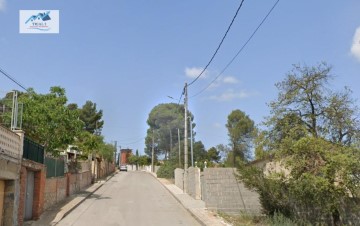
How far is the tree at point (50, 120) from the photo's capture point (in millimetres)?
22797

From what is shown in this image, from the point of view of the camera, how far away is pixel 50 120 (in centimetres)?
2342

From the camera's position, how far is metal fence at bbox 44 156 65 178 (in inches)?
775

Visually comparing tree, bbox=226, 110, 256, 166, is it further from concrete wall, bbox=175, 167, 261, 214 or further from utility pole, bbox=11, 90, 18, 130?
utility pole, bbox=11, 90, 18, 130

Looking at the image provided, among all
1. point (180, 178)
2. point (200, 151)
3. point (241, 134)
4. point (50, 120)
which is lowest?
point (180, 178)

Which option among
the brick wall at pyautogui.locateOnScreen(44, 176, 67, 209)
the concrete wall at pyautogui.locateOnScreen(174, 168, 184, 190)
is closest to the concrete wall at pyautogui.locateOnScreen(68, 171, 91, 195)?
the brick wall at pyautogui.locateOnScreen(44, 176, 67, 209)

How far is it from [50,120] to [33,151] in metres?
7.07

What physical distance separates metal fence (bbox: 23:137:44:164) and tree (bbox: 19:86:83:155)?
502cm

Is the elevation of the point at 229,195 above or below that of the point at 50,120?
below

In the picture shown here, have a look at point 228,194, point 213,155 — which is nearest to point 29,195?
point 228,194

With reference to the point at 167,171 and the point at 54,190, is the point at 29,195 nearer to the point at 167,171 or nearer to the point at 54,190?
the point at 54,190

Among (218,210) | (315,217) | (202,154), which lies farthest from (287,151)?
(202,154)

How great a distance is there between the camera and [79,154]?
1783 inches

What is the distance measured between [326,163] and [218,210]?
266 inches

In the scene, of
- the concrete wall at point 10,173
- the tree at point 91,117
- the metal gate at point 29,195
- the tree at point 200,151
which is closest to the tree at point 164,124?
the tree at point 200,151
